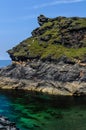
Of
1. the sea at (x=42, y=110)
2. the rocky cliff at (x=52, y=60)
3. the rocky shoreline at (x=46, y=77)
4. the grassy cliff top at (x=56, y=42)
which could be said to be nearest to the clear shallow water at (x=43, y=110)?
the sea at (x=42, y=110)

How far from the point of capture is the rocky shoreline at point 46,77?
461 ft

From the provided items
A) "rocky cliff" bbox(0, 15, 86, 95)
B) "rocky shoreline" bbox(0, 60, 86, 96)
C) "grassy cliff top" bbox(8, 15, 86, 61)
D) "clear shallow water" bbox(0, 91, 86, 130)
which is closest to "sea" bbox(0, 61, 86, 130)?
"clear shallow water" bbox(0, 91, 86, 130)

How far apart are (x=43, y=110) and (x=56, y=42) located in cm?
6834

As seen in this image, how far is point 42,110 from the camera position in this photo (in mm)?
107062

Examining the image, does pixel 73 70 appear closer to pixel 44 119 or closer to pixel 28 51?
pixel 28 51

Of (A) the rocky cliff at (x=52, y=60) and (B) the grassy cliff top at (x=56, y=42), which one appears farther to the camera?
(B) the grassy cliff top at (x=56, y=42)

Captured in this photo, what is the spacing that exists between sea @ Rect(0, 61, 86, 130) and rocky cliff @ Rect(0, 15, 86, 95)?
7.74 m

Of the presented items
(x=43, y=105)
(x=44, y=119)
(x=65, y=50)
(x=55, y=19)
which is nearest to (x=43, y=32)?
(x=55, y=19)

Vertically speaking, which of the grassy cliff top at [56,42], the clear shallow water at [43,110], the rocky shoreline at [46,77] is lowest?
the clear shallow water at [43,110]

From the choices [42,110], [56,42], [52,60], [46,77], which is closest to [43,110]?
[42,110]

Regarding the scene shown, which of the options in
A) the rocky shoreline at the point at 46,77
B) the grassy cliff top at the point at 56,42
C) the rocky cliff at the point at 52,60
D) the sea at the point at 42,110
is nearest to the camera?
the sea at the point at 42,110

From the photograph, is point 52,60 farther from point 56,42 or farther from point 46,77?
point 56,42

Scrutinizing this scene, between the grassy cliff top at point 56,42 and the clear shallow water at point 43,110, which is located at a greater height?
the grassy cliff top at point 56,42

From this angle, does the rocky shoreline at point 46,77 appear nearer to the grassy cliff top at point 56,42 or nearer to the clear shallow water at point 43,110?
the grassy cliff top at point 56,42
